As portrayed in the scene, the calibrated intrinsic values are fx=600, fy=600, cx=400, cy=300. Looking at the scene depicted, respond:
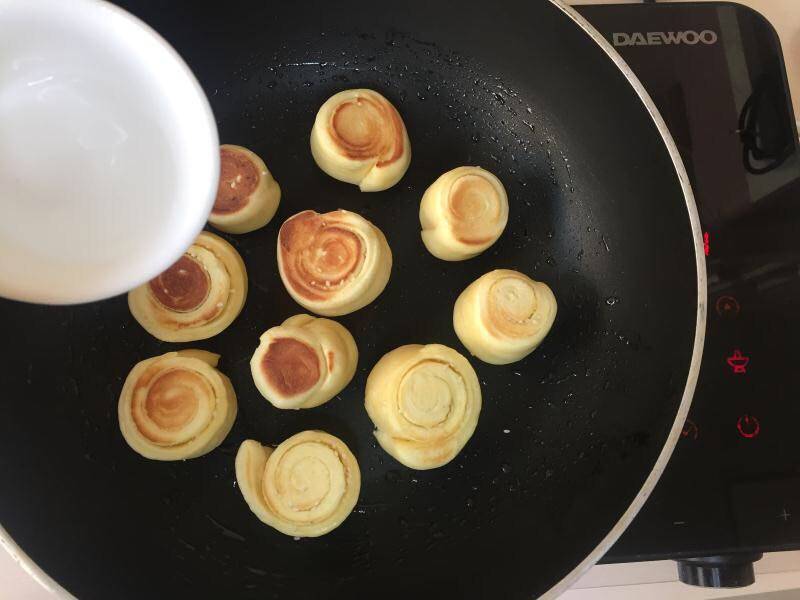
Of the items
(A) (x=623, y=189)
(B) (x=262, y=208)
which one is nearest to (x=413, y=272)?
(B) (x=262, y=208)

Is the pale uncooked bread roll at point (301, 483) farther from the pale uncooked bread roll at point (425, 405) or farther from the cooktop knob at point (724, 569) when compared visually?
the cooktop knob at point (724, 569)

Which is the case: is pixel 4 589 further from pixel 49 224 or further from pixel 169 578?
pixel 49 224

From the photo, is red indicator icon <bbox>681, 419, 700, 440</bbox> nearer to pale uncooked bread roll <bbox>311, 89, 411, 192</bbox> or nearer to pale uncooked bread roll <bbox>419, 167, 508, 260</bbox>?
pale uncooked bread roll <bbox>419, 167, 508, 260</bbox>

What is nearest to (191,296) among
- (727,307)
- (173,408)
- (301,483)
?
(173,408)

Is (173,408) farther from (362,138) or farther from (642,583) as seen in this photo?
(642,583)

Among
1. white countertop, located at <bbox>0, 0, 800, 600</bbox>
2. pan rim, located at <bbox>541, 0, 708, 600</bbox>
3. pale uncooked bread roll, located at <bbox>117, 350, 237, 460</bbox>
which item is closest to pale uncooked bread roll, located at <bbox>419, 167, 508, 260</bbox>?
pan rim, located at <bbox>541, 0, 708, 600</bbox>
